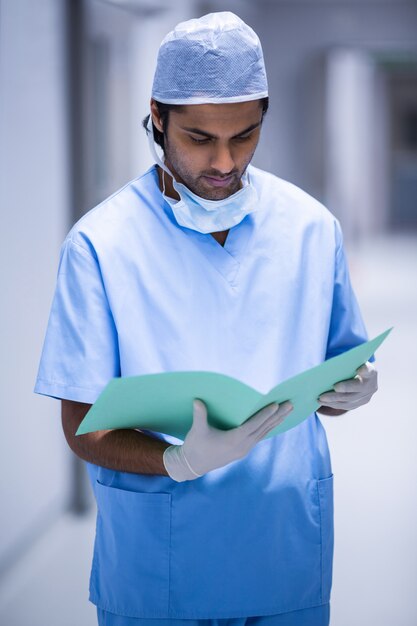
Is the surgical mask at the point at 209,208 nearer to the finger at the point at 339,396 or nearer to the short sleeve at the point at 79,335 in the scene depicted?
the short sleeve at the point at 79,335

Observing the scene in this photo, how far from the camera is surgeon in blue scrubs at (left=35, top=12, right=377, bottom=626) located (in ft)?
3.84

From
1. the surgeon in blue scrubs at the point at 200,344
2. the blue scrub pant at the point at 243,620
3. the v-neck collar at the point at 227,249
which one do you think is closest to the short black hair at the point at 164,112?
the surgeon in blue scrubs at the point at 200,344

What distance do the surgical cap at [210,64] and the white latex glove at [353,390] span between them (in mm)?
390

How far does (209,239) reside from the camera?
1267 mm

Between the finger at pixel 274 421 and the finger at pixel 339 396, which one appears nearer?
the finger at pixel 274 421

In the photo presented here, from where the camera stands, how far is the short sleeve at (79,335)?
116cm

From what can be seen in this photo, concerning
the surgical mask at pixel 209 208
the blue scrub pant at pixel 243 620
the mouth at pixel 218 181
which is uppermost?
the mouth at pixel 218 181

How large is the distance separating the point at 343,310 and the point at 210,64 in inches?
15.5

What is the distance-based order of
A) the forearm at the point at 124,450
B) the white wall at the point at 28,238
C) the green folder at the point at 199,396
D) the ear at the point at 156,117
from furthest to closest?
1. the white wall at the point at 28,238
2. the ear at the point at 156,117
3. the forearm at the point at 124,450
4. the green folder at the point at 199,396

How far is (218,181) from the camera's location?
47.5 inches

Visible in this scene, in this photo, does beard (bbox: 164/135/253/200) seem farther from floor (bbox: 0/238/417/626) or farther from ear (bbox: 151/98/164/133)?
floor (bbox: 0/238/417/626)

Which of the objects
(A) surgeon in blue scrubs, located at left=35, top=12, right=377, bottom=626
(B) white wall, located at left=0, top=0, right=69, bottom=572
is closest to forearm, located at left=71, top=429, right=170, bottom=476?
(A) surgeon in blue scrubs, located at left=35, top=12, right=377, bottom=626

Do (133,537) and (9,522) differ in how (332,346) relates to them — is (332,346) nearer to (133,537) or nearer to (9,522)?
(133,537)

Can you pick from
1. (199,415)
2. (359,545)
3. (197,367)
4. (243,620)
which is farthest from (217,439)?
(359,545)
